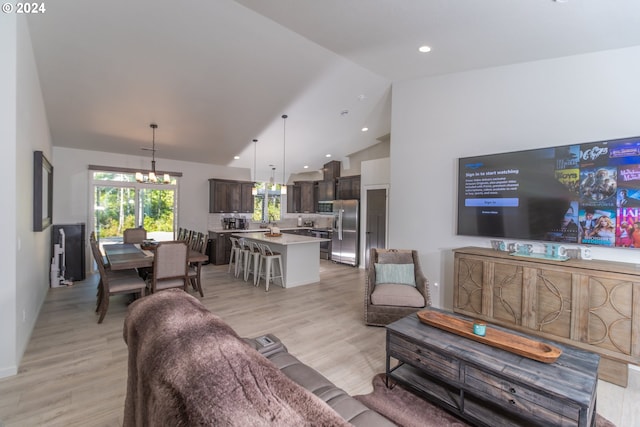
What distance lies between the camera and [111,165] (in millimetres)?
6219

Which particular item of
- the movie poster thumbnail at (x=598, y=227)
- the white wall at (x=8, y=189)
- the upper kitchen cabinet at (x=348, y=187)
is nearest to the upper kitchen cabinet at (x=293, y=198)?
the upper kitchen cabinet at (x=348, y=187)

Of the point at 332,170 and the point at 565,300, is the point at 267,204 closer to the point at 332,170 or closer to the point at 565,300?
the point at 332,170

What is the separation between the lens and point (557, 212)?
10.3ft

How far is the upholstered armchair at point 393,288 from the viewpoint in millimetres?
3402

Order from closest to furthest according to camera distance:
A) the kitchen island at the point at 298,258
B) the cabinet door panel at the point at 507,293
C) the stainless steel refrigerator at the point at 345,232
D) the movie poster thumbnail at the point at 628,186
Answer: the movie poster thumbnail at the point at 628,186
the cabinet door panel at the point at 507,293
the kitchen island at the point at 298,258
the stainless steel refrigerator at the point at 345,232

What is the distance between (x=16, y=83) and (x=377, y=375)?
4063 millimetres

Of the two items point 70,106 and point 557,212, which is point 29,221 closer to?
point 70,106

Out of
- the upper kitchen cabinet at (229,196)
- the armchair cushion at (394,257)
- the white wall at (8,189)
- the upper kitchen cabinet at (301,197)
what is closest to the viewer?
the white wall at (8,189)

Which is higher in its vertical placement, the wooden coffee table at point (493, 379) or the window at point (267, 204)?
the window at point (267, 204)

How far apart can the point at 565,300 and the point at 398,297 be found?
5.22 ft

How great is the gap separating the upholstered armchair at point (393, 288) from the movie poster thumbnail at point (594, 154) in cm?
207

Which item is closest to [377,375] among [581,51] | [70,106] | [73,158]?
[581,51]

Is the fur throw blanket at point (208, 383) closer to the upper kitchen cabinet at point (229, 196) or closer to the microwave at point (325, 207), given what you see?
the upper kitchen cabinet at point (229, 196)

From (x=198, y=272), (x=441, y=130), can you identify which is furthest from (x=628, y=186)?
(x=198, y=272)
